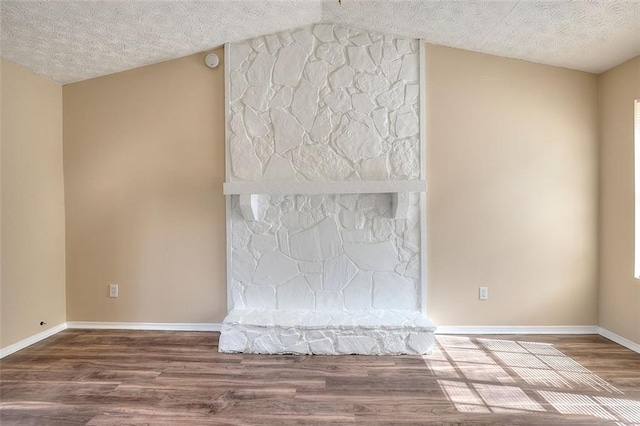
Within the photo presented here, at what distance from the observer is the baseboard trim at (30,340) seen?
8.70 feet

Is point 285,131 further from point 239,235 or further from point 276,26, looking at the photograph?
point 239,235

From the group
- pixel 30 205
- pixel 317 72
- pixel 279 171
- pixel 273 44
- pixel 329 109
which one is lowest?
pixel 30 205

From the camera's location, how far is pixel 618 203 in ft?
9.18

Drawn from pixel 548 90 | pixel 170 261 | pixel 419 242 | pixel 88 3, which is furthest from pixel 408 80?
pixel 170 261

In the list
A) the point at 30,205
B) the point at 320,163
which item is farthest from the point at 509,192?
the point at 30,205

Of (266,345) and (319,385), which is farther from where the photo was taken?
(266,345)

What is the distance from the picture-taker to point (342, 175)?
2992 millimetres

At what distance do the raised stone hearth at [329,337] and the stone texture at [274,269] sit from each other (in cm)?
43

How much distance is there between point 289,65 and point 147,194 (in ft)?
5.77

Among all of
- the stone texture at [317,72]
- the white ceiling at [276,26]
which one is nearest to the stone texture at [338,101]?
the stone texture at [317,72]

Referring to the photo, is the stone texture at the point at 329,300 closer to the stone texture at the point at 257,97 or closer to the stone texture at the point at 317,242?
the stone texture at the point at 317,242

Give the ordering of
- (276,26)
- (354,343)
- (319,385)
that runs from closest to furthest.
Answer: (319,385)
(354,343)
(276,26)

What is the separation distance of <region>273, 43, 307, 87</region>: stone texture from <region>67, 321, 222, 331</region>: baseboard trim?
230 cm

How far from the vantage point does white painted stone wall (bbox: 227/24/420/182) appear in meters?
3.00
